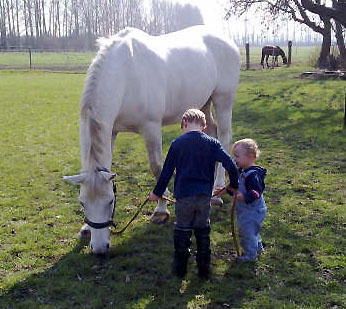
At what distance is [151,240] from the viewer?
3.84m

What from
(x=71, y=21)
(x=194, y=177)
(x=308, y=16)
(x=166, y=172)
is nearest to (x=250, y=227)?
(x=194, y=177)

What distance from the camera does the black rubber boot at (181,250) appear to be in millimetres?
3074

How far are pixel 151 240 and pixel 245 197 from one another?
1.06 meters

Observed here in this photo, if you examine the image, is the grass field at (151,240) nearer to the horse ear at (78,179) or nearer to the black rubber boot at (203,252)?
the black rubber boot at (203,252)

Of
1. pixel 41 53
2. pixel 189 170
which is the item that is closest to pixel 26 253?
pixel 189 170

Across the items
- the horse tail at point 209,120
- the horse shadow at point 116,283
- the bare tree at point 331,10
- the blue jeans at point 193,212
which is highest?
the bare tree at point 331,10

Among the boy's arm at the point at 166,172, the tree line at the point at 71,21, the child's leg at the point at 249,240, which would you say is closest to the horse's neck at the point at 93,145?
the boy's arm at the point at 166,172

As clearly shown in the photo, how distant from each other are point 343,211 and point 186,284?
87.1 inches

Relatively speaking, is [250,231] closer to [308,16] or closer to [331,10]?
[331,10]

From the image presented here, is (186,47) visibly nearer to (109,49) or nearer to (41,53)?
(109,49)

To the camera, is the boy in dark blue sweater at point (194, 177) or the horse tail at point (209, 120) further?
the horse tail at point (209, 120)

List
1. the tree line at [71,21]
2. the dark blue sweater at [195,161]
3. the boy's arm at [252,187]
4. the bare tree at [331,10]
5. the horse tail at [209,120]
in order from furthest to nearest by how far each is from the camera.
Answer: the tree line at [71,21] < the bare tree at [331,10] < the horse tail at [209,120] < the boy's arm at [252,187] < the dark blue sweater at [195,161]

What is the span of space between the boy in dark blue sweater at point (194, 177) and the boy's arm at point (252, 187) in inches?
8.6

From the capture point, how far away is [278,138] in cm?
808
